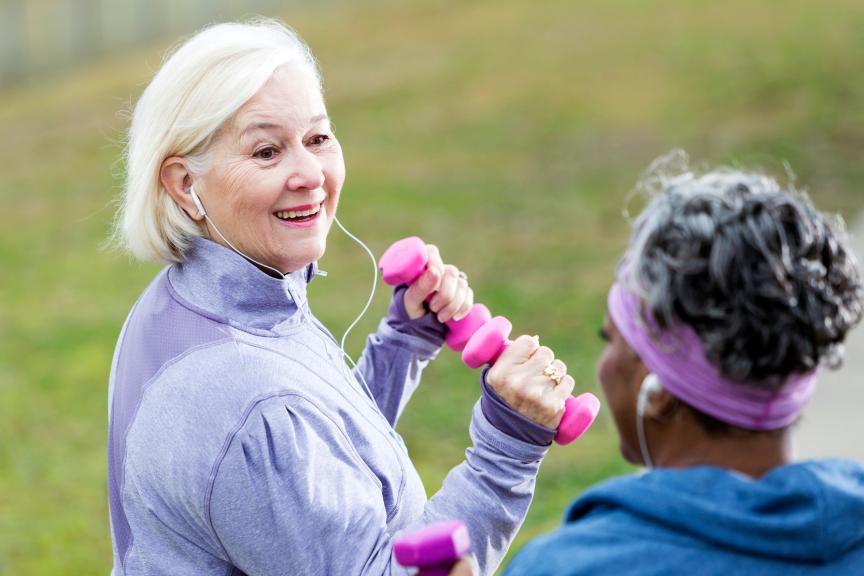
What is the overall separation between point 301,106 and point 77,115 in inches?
576

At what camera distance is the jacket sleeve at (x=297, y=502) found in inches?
96.0

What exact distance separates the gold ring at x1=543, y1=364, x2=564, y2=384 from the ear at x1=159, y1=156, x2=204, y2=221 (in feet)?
2.71

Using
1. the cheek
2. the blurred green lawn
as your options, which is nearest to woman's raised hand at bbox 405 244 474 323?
the cheek

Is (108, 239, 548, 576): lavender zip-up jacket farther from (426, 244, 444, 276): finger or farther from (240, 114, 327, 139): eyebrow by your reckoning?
(426, 244, 444, 276): finger

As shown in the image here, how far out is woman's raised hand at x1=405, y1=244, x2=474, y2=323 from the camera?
3100mm

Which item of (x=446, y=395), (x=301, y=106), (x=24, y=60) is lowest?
(x=24, y=60)

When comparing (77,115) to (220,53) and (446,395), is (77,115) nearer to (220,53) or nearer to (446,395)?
(446,395)

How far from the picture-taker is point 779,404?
208 cm

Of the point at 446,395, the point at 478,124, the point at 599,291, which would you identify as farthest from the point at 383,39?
the point at 446,395

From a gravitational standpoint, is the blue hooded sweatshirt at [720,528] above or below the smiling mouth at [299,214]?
below

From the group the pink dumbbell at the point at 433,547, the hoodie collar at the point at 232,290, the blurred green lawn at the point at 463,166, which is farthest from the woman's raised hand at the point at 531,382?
the blurred green lawn at the point at 463,166

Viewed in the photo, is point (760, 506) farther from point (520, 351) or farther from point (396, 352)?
point (396, 352)

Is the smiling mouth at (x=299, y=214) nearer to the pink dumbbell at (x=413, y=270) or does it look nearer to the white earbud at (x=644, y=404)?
the pink dumbbell at (x=413, y=270)

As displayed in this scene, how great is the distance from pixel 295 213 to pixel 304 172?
10 cm
